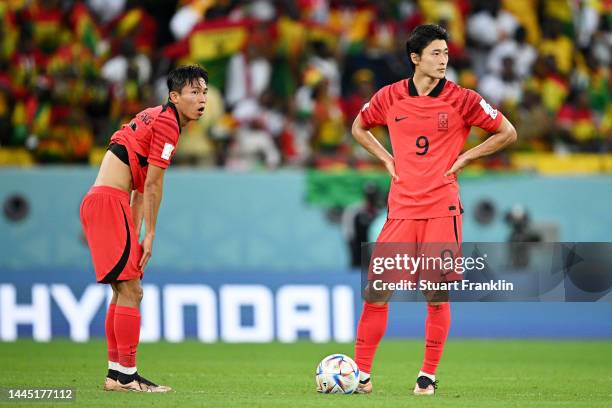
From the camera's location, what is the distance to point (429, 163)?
27.7ft

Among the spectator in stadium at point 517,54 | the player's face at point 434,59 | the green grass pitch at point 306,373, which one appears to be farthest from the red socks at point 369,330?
the spectator in stadium at point 517,54

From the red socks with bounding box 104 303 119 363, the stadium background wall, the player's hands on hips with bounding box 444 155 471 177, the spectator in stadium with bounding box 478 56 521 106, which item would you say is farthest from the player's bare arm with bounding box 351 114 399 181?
the spectator in stadium with bounding box 478 56 521 106

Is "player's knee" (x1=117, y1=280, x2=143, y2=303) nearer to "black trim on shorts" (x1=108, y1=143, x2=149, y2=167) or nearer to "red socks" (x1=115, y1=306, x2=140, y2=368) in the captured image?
"red socks" (x1=115, y1=306, x2=140, y2=368)

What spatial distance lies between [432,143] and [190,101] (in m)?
1.69

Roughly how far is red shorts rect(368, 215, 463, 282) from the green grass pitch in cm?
83

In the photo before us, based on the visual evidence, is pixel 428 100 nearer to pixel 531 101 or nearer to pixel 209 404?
pixel 209 404

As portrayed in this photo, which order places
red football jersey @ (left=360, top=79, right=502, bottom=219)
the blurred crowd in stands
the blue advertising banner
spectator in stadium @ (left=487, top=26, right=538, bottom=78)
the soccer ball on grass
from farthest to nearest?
spectator in stadium @ (left=487, top=26, right=538, bottom=78) < the blurred crowd in stands < the blue advertising banner < red football jersey @ (left=360, top=79, right=502, bottom=219) < the soccer ball on grass

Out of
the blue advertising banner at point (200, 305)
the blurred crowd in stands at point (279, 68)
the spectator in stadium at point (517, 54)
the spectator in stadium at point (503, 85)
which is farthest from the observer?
the spectator in stadium at point (517, 54)

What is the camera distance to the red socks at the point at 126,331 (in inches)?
325

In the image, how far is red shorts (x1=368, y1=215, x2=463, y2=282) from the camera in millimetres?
8312

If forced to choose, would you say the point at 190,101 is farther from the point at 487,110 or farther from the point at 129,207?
the point at 487,110

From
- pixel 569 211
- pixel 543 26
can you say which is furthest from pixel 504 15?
pixel 569 211

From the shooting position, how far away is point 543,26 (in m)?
18.6

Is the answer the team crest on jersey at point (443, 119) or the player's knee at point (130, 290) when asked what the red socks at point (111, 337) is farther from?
the team crest on jersey at point (443, 119)
